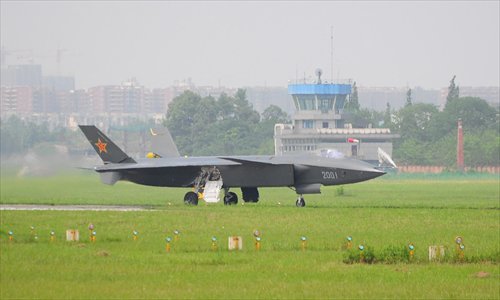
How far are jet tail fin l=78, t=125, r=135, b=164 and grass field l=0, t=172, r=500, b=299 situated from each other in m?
3.51

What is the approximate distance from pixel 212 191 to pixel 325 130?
94.2 m

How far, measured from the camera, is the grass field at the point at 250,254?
75.5ft

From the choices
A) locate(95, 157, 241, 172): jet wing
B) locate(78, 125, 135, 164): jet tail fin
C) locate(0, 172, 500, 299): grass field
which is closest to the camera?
locate(0, 172, 500, 299): grass field

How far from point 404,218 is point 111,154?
1474 centimetres

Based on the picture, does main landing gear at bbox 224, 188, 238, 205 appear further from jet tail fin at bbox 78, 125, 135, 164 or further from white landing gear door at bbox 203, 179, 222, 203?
jet tail fin at bbox 78, 125, 135, 164

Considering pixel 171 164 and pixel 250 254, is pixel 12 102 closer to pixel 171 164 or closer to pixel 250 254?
pixel 171 164

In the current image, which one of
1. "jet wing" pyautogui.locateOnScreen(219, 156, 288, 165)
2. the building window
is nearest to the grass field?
"jet wing" pyautogui.locateOnScreen(219, 156, 288, 165)

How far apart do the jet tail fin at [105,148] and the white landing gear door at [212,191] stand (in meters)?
3.52

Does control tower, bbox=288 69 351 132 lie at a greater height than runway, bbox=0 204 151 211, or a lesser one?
greater

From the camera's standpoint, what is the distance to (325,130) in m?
142

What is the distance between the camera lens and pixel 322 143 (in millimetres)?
140000

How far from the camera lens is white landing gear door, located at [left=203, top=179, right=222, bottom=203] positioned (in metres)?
48.1

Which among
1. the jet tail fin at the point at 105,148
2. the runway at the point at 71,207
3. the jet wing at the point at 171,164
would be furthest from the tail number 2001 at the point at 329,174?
the jet tail fin at the point at 105,148

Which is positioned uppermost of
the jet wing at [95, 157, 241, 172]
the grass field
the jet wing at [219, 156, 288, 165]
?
the jet wing at [219, 156, 288, 165]
